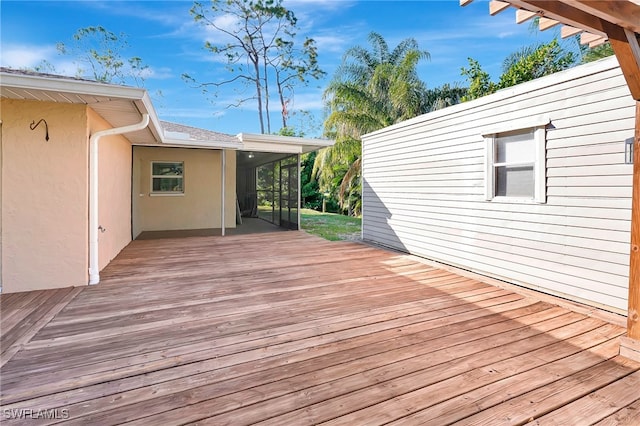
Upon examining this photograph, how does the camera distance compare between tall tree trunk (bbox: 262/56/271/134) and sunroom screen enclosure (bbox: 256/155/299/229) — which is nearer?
sunroom screen enclosure (bbox: 256/155/299/229)

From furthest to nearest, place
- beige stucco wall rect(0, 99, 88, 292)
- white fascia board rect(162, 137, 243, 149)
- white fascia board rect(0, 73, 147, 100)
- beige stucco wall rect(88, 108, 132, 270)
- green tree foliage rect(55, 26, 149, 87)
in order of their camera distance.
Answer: green tree foliage rect(55, 26, 149, 87) → white fascia board rect(162, 137, 243, 149) → beige stucco wall rect(88, 108, 132, 270) → beige stucco wall rect(0, 99, 88, 292) → white fascia board rect(0, 73, 147, 100)

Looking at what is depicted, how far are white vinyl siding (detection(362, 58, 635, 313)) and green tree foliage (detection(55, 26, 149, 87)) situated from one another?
1951 centimetres

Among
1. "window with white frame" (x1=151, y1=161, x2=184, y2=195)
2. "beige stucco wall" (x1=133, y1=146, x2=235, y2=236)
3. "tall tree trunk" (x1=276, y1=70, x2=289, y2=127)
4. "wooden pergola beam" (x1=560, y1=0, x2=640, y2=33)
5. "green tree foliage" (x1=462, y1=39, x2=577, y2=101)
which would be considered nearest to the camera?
"wooden pergola beam" (x1=560, y1=0, x2=640, y2=33)

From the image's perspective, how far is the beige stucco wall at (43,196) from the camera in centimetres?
381

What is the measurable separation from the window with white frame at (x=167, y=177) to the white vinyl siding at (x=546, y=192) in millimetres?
6458

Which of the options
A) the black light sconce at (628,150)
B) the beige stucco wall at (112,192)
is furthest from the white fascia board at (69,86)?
the black light sconce at (628,150)

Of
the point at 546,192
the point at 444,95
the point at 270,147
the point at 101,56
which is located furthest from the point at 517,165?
the point at 101,56

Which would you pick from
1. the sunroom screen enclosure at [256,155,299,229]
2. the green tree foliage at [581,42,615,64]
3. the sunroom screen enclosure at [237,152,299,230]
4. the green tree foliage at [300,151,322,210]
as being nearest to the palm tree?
the sunroom screen enclosure at [237,152,299,230]

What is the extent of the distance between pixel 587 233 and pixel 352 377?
307cm

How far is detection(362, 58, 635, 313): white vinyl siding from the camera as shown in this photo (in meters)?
3.24

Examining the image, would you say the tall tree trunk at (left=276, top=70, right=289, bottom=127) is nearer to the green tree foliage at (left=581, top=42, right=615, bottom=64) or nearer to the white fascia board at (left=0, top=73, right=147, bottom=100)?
the green tree foliage at (left=581, top=42, right=615, bottom=64)

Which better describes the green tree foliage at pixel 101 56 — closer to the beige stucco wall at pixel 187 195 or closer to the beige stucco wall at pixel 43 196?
the beige stucco wall at pixel 187 195

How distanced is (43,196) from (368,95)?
11755 millimetres

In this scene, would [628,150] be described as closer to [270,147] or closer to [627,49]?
[627,49]
